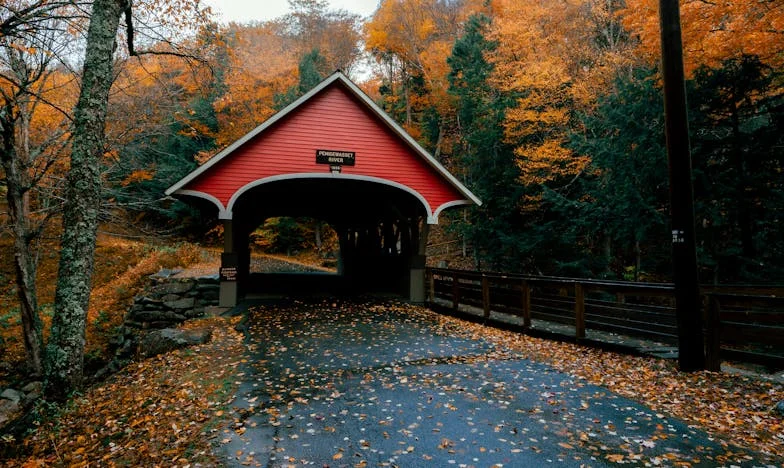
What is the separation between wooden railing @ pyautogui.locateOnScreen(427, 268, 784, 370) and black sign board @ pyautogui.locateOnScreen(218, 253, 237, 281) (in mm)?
5849

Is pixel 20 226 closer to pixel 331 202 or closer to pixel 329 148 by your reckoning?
pixel 329 148

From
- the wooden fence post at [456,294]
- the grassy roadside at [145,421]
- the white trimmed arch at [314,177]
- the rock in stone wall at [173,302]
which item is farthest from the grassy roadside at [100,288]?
the wooden fence post at [456,294]

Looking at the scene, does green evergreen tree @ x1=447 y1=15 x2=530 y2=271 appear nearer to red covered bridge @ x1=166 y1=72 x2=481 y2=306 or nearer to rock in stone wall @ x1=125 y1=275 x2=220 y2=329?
red covered bridge @ x1=166 y1=72 x2=481 y2=306

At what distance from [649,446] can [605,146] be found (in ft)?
37.7

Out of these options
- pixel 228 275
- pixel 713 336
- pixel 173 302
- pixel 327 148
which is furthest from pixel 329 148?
pixel 713 336

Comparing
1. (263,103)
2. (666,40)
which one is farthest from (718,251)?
(263,103)

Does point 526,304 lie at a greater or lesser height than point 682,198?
lesser

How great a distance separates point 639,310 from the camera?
23.3ft

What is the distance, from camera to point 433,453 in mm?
3695

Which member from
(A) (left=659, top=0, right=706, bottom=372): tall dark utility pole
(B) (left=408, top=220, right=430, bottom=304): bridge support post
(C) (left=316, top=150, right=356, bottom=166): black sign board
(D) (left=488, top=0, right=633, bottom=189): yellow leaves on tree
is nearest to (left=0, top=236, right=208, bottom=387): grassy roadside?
(C) (left=316, top=150, right=356, bottom=166): black sign board

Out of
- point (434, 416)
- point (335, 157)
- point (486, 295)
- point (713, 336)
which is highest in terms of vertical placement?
point (335, 157)

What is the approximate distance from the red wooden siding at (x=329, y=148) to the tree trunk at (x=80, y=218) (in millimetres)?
5179

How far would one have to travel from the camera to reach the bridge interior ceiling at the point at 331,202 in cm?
1400

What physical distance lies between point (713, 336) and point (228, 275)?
10.3 metres
